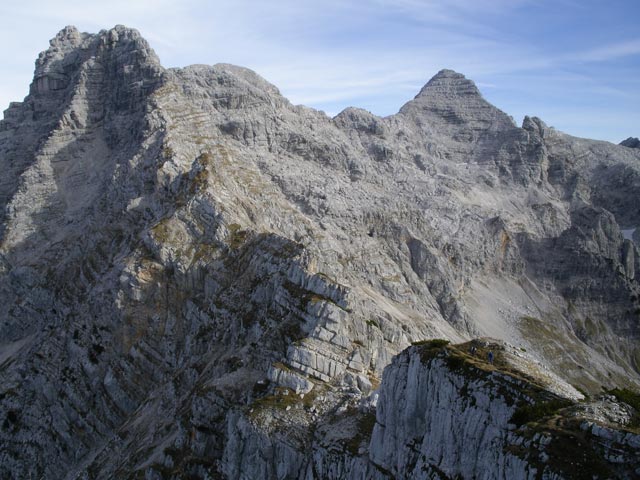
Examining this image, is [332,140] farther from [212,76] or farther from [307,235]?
[307,235]

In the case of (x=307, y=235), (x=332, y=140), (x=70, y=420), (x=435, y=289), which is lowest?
(x=70, y=420)

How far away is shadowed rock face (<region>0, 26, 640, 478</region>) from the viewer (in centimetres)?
6781

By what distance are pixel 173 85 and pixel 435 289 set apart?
9564 centimetres

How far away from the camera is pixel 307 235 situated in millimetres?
141375

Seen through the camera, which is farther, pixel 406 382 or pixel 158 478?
pixel 158 478

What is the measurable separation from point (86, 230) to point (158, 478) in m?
86.9

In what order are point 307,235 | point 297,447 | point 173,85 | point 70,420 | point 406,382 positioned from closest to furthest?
1. point 406,382
2. point 297,447
3. point 70,420
4. point 307,235
5. point 173,85

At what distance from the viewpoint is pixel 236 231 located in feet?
354

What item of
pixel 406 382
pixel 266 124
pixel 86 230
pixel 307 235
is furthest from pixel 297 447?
pixel 266 124

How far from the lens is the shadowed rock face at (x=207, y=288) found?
2670 inches

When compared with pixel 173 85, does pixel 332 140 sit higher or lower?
lower

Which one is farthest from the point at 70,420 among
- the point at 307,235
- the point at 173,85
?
the point at 173,85

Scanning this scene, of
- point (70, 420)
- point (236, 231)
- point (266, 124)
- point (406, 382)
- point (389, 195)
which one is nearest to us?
point (406, 382)

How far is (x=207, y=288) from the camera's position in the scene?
101 meters
